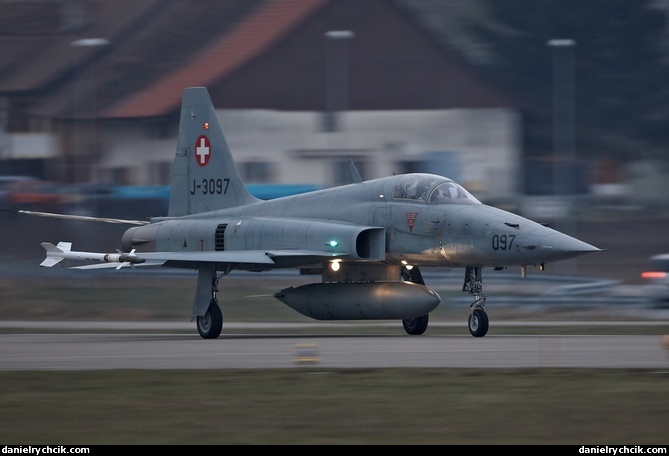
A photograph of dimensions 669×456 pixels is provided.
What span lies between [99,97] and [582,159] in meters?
21.0

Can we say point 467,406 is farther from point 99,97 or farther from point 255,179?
point 99,97

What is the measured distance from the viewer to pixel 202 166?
2342 cm

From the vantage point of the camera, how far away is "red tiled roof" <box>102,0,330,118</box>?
1922 inches

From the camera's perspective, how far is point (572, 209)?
45.2 metres

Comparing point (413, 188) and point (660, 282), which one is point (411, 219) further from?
point (660, 282)

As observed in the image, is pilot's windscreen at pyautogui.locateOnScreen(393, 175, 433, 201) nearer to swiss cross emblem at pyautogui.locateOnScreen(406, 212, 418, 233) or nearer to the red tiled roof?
swiss cross emblem at pyautogui.locateOnScreen(406, 212, 418, 233)

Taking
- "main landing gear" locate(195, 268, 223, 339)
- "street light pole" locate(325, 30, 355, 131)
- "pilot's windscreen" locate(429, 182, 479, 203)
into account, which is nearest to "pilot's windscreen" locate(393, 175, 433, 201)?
"pilot's windscreen" locate(429, 182, 479, 203)

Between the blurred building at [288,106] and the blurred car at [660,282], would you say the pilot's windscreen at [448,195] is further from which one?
the blurred building at [288,106]

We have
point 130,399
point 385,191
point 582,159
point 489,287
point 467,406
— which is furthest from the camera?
point 582,159

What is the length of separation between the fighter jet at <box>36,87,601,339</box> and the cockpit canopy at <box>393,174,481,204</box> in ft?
0.05

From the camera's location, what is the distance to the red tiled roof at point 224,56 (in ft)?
160

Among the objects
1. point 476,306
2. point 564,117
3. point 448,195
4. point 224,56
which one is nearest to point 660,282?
point 476,306

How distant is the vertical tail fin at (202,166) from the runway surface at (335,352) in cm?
343
